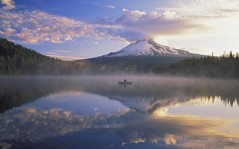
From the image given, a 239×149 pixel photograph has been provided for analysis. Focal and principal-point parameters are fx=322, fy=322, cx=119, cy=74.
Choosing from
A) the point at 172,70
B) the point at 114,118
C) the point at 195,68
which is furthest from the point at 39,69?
the point at 114,118

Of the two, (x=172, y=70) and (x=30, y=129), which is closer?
(x=30, y=129)

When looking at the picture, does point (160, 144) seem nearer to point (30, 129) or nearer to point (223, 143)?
point (223, 143)

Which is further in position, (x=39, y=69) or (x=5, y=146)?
(x=39, y=69)

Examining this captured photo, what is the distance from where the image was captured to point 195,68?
164 meters

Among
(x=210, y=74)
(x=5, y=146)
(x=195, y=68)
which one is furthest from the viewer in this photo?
(x=195, y=68)

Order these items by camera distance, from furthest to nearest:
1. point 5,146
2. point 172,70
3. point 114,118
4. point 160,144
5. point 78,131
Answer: point 172,70 < point 114,118 < point 78,131 < point 160,144 < point 5,146

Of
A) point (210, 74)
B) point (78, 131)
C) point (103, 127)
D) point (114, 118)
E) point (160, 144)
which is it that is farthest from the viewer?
point (210, 74)

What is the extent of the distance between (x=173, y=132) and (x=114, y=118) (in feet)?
21.6

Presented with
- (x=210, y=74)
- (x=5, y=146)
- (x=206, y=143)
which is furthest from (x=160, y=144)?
(x=210, y=74)

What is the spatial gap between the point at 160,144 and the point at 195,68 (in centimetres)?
15166

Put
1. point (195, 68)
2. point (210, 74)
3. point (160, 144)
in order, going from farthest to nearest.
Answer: point (195, 68), point (210, 74), point (160, 144)

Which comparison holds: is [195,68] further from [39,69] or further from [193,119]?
[193,119]

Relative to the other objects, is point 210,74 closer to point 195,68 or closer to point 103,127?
point 195,68

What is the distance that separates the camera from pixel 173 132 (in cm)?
2025
